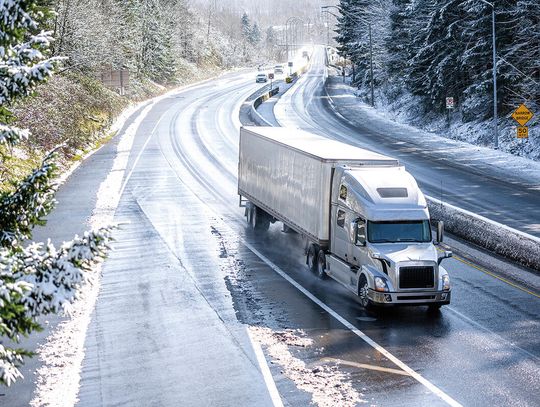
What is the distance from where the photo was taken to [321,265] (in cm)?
2270

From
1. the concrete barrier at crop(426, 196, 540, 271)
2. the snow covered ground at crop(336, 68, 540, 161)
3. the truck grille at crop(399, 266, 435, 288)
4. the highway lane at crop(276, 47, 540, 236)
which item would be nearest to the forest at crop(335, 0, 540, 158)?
the snow covered ground at crop(336, 68, 540, 161)

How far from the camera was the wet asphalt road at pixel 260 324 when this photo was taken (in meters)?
14.8

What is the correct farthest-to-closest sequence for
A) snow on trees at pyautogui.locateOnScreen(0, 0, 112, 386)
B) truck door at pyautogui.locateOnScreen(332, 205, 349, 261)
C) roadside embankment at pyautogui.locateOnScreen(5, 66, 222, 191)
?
roadside embankment at pyautogui.locateOnScreen(5, 66, 222, 191) < truck door at pyautogui.locateOnScreen(332, 205, 349, 261) < snow on trees at pyautogui.locateOnScreen(0, 0, 112, 386)

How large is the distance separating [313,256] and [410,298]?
16.0 feet

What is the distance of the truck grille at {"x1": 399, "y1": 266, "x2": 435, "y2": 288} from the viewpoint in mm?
19031

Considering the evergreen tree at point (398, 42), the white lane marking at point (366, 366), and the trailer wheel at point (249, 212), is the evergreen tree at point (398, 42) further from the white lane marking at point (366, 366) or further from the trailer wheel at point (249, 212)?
the white lane marking at point (366, 366)

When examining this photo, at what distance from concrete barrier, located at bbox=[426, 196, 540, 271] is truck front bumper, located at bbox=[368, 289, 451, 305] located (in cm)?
580

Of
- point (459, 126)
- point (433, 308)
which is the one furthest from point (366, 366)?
point (459, 126)

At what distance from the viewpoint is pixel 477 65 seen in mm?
60375

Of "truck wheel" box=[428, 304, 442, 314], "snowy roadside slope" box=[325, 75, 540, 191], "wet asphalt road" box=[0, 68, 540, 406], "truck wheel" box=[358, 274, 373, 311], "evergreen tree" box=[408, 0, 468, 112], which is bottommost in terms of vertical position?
"wet asphalt road" box=[0, 68, 540, 406]

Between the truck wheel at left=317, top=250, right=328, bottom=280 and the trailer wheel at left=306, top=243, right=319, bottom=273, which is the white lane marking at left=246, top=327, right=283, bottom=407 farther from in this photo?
the trailer wheel at left=306, top=243, right=319, bottom=273

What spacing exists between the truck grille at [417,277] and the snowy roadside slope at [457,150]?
861 inches

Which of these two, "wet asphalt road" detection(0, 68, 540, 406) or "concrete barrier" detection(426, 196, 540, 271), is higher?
"concrete barrier" detection(426, 196, 540, 271)

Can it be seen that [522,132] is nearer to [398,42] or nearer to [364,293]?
[364,293]
